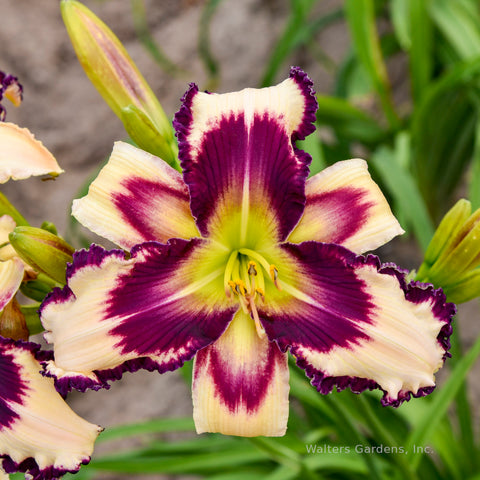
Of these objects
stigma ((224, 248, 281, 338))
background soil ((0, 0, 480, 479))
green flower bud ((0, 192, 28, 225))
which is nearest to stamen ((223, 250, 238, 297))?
stigma ((224, 248, 281, 338))

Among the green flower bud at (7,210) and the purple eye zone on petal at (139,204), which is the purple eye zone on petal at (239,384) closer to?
the purple eye zone on petal at (139,204)

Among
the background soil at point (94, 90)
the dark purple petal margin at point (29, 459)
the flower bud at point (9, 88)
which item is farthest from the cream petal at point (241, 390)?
the background soil at point (94, 90)

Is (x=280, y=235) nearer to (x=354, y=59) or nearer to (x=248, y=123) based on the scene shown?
(x=248, y=123)

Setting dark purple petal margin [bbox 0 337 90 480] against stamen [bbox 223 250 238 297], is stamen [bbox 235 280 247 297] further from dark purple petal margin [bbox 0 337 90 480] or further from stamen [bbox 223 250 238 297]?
dark purple petal margin [bbox 0 337 90 480]

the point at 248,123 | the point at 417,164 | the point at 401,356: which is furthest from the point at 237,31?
the point at 401,356

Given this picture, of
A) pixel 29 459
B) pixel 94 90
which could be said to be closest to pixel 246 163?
pixel 29 459


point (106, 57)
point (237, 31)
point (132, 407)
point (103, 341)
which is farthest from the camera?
point (237, 31)
